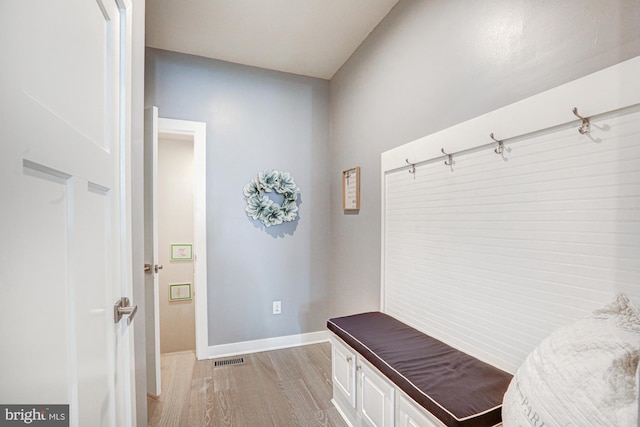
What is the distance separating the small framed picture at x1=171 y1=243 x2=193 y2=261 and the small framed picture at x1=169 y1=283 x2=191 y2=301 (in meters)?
0.31

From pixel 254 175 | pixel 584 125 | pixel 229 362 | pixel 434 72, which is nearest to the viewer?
pixel 584 125

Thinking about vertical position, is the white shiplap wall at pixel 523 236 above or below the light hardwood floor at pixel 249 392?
above

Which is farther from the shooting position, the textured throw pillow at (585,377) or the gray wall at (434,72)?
the gray wall at (434,72)

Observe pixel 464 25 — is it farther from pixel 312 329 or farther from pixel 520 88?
pixel 312 329

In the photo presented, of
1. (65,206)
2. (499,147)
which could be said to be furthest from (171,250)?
(499,147)

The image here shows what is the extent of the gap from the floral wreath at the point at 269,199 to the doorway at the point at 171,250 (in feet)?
1.36

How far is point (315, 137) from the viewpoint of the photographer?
2932 mm

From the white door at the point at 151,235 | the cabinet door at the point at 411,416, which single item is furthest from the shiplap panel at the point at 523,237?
the white door at the point at 151,235

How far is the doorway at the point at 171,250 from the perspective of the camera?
6.52ft

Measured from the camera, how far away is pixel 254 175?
2721 mm

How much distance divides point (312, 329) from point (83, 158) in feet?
8.60

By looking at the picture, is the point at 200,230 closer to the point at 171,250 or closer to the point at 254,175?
the point at 254,175
